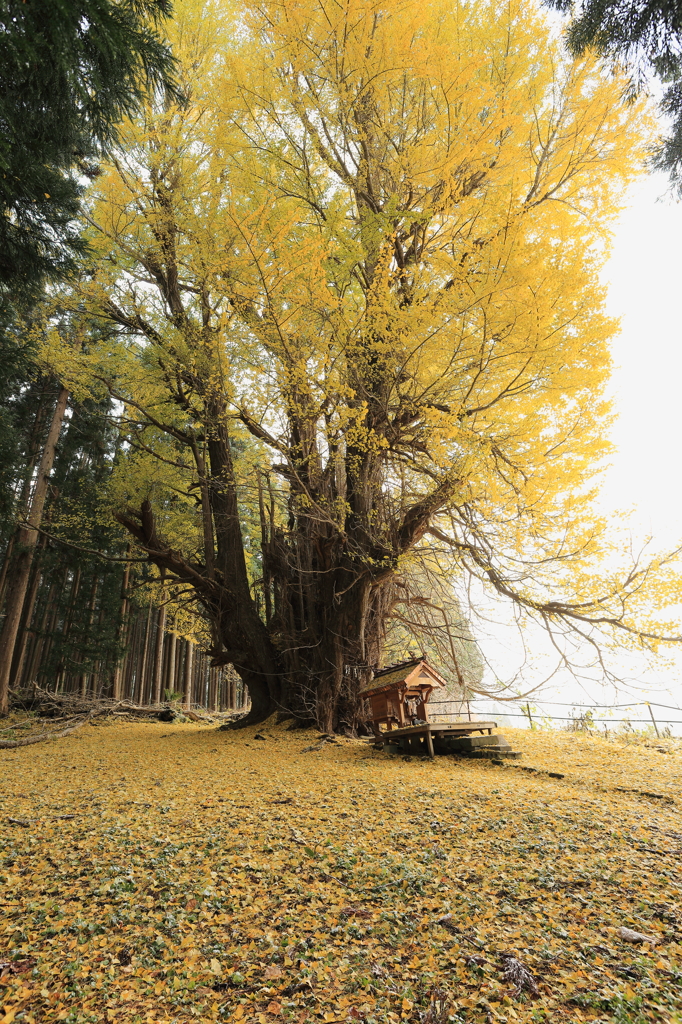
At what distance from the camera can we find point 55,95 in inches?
173

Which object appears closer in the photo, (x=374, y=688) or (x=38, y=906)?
(x=38, y=906)

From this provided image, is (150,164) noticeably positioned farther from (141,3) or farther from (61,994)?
(61,994)

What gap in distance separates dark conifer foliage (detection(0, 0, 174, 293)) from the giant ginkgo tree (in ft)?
4.87

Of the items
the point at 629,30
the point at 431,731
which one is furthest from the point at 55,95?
the point at 431,731

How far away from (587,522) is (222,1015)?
4.74 meters

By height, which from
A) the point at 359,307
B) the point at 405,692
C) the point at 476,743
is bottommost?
the point at 476,743

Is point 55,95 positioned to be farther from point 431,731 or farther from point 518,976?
point 431,731

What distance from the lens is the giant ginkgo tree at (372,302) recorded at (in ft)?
16.7

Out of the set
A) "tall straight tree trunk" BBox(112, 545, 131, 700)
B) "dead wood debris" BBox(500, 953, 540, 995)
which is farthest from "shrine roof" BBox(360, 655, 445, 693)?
"tall straight tree trunk" BBox(112, 545, 131, 700)

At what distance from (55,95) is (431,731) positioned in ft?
23.4

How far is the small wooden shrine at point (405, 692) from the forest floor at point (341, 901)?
157 centimetres

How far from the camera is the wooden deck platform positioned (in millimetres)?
5723

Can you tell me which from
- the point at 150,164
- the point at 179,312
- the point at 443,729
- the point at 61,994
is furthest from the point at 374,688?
the point at 150,164

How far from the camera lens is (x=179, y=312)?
26.2 ft
